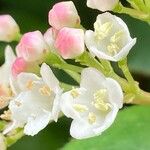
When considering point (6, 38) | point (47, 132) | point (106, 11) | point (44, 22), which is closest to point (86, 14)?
point (44, 22)

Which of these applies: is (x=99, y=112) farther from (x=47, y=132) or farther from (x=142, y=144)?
(x=47, y=132)

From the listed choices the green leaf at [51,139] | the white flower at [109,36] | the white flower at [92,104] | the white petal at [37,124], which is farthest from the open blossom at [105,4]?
the green leaf at [51,139]

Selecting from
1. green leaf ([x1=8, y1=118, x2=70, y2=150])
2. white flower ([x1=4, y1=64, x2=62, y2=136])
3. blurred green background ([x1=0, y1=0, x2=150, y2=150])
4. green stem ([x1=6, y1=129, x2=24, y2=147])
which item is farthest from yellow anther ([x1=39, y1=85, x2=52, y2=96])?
green leaf ([x1=8, y1=118, x2=70, y2=150])

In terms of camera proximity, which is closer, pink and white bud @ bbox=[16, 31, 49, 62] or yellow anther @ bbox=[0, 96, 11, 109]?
pink and white bud @ bbox=[16, 31, 49, 62]

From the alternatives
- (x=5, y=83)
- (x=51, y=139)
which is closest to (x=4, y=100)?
(x=5, y=83)

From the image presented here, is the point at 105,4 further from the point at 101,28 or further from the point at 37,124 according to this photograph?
the point at 37,124

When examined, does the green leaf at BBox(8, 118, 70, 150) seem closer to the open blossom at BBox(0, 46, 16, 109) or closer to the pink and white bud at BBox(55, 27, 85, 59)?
the open blossom at BBox(0, 46, 16, 109)

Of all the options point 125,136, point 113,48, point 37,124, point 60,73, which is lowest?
point 60,73
